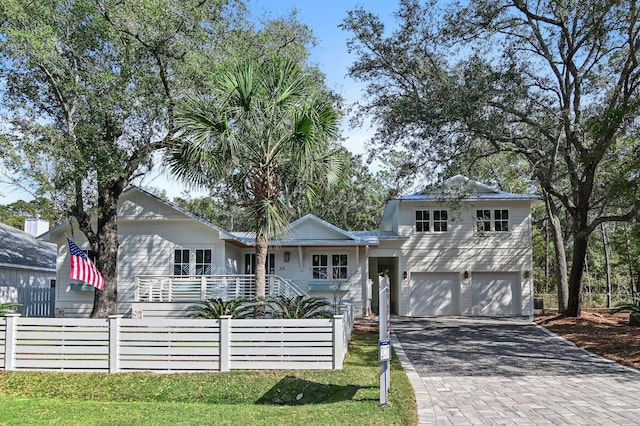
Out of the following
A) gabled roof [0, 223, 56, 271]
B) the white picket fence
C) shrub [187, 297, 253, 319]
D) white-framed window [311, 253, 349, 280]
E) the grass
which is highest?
gabled roof [0, 223, 56, 271]

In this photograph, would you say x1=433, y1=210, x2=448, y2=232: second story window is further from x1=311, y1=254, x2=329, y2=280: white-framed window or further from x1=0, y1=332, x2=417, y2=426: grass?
x1=0, y1=332, x2=417, y2=426: grass

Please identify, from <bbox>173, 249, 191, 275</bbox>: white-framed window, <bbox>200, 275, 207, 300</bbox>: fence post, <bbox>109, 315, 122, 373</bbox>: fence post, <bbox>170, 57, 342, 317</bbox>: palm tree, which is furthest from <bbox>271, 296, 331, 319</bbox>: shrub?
<bbox>173, 249, 191, 275</bbox>: white-framed window

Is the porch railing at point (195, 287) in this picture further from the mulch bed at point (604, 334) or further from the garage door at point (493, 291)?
the mulch bed at point (604, 334)

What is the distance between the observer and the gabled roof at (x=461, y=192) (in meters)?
16.6

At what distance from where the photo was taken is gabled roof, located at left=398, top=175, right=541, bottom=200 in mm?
16641

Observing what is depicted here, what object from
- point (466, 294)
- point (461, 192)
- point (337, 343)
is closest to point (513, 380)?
point (337, 343)

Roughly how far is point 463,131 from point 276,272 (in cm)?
958

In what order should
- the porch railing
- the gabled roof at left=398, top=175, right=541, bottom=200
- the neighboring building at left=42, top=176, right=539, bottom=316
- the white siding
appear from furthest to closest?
the white siding < the neighboring building at left=42, top=176, right=539, bottom=316 < the gabled roof at left=398, top=175, right=541, bottom=200 < the porch railing

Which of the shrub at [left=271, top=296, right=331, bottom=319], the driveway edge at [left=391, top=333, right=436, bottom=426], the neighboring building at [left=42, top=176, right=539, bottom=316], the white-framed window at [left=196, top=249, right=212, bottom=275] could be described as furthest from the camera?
the neighboring building at [left=42, top=176, right=539, bottom=316]

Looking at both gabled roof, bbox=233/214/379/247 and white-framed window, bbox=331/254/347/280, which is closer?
gabled roof, bbox=233/214/379/247

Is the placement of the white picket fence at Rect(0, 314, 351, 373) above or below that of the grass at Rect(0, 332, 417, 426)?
above

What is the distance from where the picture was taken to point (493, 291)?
2047 cm

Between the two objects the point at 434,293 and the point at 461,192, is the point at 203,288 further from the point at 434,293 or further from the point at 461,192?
the point at 434,293

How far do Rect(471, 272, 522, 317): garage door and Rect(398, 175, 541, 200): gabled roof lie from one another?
315 cm
